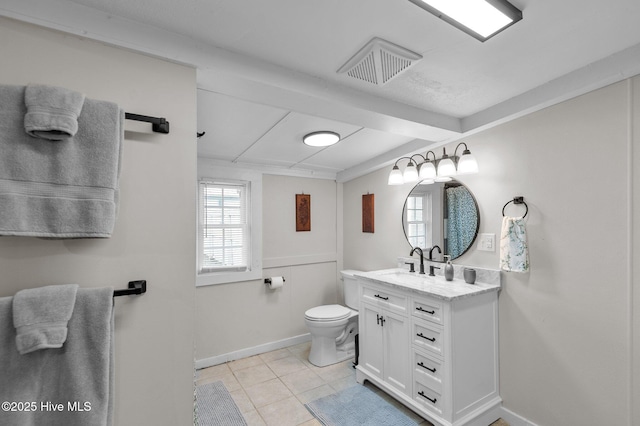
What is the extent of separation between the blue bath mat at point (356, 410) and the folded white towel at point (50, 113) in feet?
7.62

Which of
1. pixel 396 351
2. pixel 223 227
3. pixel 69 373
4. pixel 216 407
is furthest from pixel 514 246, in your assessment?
pixel 223 227

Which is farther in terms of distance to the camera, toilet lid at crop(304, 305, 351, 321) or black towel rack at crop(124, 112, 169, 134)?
toilet lid at crop(304, 305, 351, 321)

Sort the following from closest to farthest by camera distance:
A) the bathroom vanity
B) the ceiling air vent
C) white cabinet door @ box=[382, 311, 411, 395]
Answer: the ceiling air vent
the bathroom vanity
white cabinet door @ box=[382, 311, 411, 395]

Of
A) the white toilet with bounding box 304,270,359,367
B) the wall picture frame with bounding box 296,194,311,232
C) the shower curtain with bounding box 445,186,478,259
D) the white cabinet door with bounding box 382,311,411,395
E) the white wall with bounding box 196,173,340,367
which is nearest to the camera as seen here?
the white cabinet door with bounding box 382,311,411,395

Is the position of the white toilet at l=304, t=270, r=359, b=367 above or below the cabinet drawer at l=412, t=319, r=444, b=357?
below

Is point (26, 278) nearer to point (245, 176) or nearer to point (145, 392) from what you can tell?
point (145, 392)

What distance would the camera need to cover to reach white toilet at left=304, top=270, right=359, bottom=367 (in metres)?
2.91

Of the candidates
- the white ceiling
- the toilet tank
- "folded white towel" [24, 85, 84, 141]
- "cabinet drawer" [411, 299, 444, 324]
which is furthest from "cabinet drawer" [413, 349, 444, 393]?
"folded white towel" [24, 85, 84, 141]

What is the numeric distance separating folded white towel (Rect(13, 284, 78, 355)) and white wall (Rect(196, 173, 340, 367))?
2.10m

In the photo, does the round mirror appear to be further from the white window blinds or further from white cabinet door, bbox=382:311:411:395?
the white window blinds

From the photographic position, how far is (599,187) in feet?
5.37

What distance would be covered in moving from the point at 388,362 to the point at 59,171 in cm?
243

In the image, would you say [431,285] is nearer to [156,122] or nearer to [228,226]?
[156,122]

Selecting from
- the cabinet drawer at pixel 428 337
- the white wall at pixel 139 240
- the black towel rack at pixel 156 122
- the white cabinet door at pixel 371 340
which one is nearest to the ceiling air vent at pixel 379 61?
the white wall at pixel 139 240
